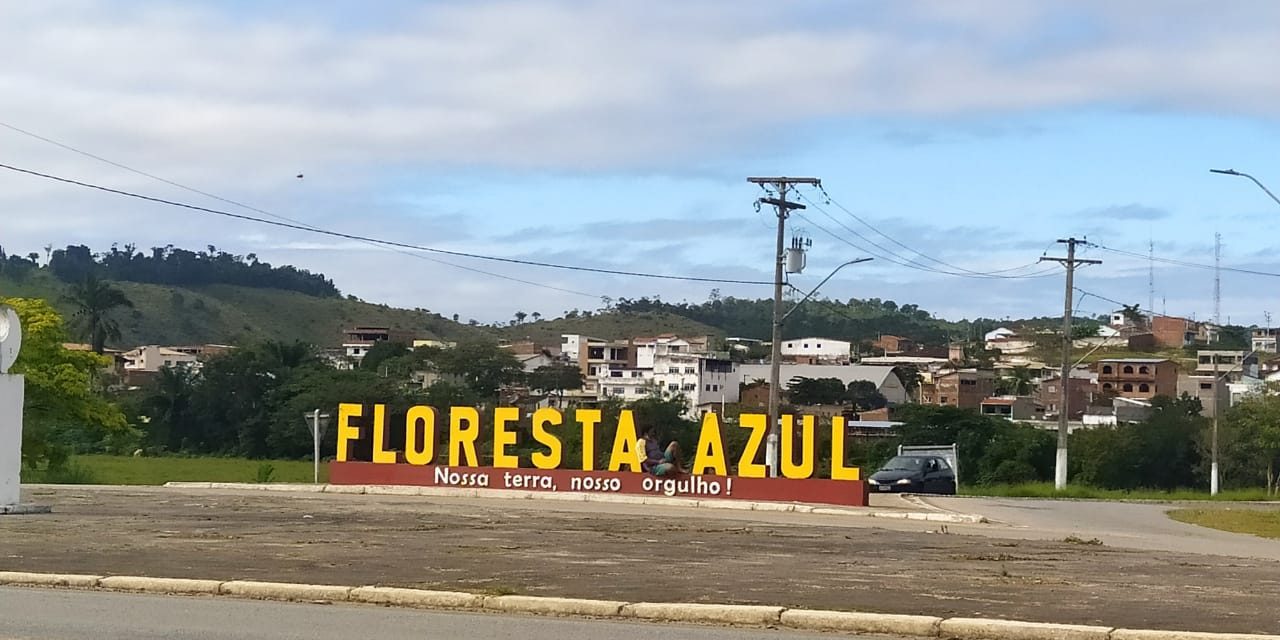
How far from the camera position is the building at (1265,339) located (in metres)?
171

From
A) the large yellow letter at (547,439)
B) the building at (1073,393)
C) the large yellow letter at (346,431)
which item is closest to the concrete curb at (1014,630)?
the large yellow letter at (547,439)

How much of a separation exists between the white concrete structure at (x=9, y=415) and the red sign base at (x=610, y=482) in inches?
605

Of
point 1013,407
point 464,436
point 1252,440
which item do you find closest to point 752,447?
point 464,436

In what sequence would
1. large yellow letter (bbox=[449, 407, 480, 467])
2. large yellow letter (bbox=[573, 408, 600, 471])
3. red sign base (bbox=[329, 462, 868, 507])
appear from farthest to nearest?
large yellow letter (bbox=[449, 407, 480, 467]) → large yellow letter (bbox=[573, 408, 600, 471]) → red sign base (bbox=[329, 462, 868, 507])

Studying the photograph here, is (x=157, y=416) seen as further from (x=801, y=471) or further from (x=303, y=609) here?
(x=303, y=609)

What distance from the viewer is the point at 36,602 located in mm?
14203

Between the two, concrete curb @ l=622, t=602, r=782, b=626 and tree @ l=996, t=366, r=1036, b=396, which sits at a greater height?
tree @ l=996, t=366, r=1036, b=396

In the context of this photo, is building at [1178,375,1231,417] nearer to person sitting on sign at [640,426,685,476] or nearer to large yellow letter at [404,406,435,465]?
person sitting on sign at [640,426,685,476]

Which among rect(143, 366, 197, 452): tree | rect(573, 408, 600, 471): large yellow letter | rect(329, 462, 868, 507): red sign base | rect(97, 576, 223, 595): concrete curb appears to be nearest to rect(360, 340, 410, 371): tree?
rect(143, 366, 197, 452): tree

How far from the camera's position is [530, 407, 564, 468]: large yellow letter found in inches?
1599

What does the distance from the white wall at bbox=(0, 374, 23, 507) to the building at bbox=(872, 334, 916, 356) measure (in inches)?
5944

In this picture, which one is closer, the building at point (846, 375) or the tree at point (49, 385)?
the tree at point (49, 385)

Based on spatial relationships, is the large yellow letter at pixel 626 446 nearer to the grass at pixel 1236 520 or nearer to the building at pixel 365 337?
the grass at pixel 1236 520

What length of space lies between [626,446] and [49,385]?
2905 centimetres
